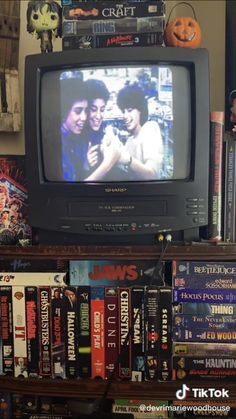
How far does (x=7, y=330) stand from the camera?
1.19 meters

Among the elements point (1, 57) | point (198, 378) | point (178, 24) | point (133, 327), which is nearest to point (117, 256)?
point (133, 327)

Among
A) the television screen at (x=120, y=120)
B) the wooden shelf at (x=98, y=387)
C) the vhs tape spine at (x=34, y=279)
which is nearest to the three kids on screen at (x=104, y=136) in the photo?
the television screen at (x=120, y=120)

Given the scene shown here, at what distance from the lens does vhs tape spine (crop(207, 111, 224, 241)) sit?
3.86 ft

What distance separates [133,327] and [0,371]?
36 centimetres

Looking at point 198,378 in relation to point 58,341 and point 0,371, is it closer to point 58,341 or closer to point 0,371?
point 58,341

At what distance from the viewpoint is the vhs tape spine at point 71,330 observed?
45.9 inches

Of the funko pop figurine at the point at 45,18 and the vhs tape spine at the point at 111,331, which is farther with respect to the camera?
the funko pop figurine at the point at 45,18

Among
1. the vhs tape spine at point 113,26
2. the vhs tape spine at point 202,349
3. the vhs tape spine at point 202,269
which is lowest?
the vhs tape spine at point 202,349

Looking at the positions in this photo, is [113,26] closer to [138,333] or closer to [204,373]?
[138,333]

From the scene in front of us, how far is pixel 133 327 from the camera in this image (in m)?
1.17

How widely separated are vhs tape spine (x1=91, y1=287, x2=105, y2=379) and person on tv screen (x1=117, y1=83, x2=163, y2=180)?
1.03 feet

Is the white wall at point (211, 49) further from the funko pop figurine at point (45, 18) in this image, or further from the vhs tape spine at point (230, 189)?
the vhs tape spine at point (230, 189)

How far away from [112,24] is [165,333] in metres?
0.79

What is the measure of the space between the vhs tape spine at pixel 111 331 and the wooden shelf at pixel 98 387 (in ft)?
0.13
